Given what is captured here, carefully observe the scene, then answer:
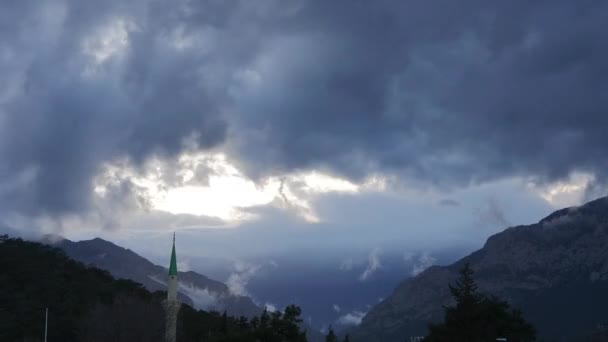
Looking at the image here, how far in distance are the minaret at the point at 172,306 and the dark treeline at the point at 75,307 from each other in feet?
3.67

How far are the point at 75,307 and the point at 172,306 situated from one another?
14931 millimetres

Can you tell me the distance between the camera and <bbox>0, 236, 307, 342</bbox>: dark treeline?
85.3 metres

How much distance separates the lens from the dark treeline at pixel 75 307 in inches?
3359

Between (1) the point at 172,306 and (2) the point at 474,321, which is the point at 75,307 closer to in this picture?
(1) the point at 172,306

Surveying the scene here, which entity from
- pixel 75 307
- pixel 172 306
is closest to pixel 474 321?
pixel 172 306

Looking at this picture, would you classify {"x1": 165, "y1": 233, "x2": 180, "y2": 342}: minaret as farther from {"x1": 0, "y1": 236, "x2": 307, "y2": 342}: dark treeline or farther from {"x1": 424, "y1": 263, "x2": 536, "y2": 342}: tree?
{"x1": 424, "y1": 263, "x2": 536, "y2": 342}: tree

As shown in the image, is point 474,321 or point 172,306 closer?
point 474,321

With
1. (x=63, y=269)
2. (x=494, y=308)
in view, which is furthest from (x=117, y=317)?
(x=494, y=308)

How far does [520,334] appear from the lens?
222 feet

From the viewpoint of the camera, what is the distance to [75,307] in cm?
9919

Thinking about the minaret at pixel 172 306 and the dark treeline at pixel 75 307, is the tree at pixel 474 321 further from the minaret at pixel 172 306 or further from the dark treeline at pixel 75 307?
the minaret at pixel 172 306

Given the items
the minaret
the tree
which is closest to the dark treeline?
the minaret

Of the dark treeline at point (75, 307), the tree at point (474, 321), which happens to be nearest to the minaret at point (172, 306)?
the dark treeline at point (75, 307)

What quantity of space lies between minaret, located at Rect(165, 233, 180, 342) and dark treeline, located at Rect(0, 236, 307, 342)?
1.12m
